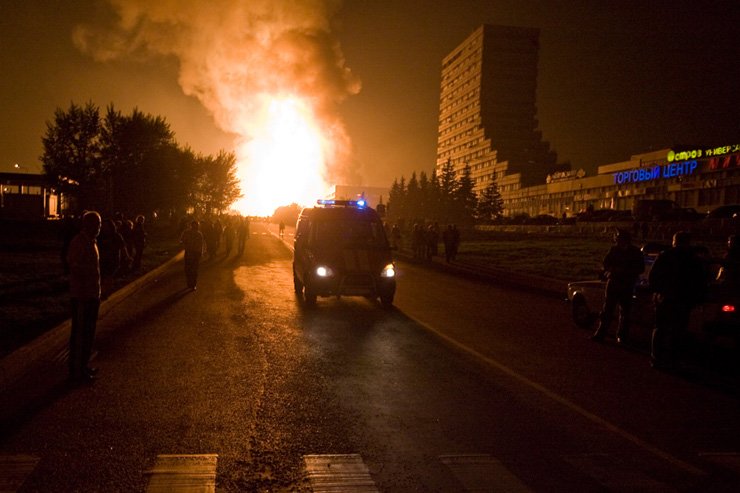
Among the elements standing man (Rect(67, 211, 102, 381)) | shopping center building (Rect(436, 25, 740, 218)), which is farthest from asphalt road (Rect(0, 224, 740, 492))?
shopping center building (Rect(436, 25, 740, 218))

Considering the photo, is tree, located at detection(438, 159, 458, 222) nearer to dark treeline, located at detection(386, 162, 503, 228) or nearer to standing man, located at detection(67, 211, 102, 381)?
dark treeline, located at detection(386, 162, 503, 228)

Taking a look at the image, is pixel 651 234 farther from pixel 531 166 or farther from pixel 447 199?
pixel 531 166

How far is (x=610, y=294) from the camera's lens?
30.5 ft

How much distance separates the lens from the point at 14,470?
13.3 feet

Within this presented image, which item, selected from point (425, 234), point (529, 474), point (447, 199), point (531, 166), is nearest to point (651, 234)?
point (425, 234)

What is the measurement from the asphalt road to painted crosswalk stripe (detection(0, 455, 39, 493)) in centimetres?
2

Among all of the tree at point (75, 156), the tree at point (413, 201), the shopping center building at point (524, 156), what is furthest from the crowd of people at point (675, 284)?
the tree at point (413, 201)

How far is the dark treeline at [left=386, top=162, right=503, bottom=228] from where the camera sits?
91.4 metres

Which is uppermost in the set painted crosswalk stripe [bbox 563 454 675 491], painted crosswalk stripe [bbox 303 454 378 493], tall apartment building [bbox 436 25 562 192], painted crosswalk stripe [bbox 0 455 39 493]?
tall apartment building [bbox 436 25 562 192]

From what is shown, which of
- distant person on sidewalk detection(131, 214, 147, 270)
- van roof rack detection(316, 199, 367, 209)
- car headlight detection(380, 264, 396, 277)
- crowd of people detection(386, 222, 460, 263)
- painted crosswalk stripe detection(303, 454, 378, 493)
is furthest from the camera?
crowd of people detection(386, 222, 460, 263)

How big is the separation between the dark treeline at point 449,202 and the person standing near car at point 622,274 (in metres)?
69.5

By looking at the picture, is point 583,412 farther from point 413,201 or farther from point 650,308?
point 413,201

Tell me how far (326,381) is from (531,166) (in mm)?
136220

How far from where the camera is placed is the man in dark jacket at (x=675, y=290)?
24.8 ft
